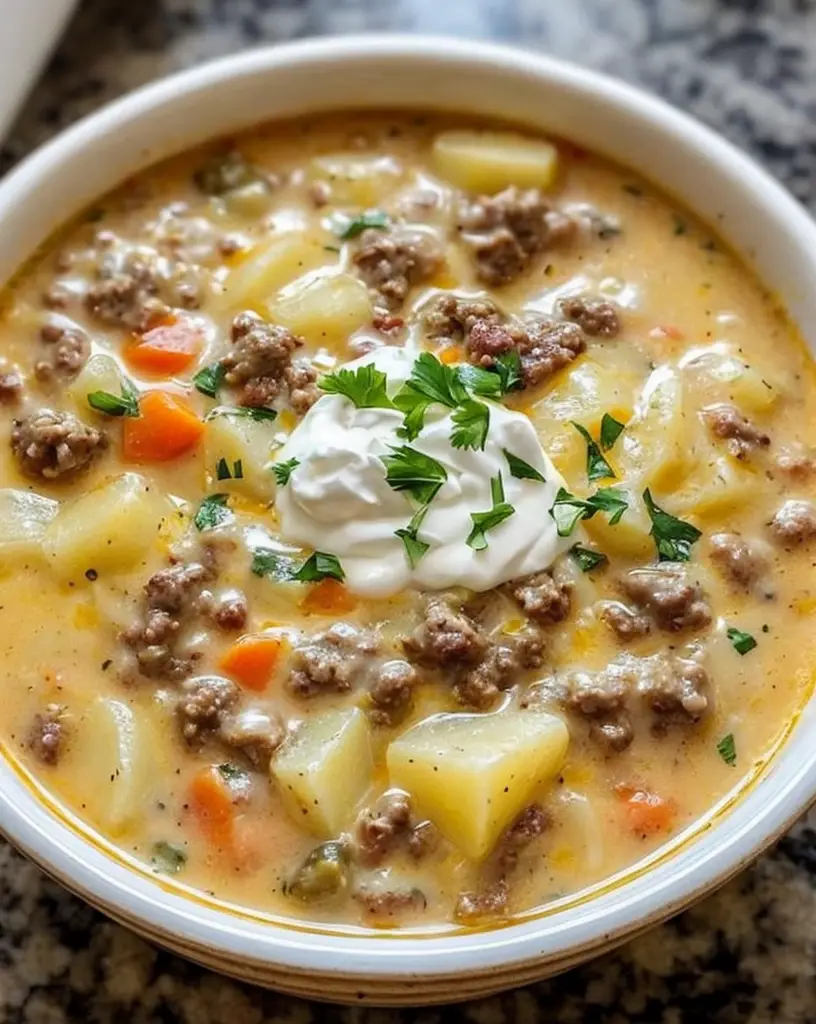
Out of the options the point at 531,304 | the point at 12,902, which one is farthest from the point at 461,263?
the point at 12,902

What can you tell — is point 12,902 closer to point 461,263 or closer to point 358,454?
point 358,454

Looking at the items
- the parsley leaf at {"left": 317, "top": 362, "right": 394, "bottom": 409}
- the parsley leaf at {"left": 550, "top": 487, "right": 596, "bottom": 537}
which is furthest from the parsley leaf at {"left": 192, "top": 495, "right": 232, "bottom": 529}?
the parsley leaf at {"left": 550, "top": 487, "right": 596, "bottom": 537}

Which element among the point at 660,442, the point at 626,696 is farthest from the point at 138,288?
the point at 626,696

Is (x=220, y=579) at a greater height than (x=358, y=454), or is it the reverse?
(x=358, y=454)

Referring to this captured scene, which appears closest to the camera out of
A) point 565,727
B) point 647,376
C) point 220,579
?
point 565,727

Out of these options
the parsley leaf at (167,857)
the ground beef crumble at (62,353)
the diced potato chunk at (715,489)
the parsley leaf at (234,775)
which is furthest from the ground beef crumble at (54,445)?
the diced potato chunk at (715,489)

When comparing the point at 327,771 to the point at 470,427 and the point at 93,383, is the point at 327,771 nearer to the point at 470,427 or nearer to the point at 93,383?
the point at 470,427
